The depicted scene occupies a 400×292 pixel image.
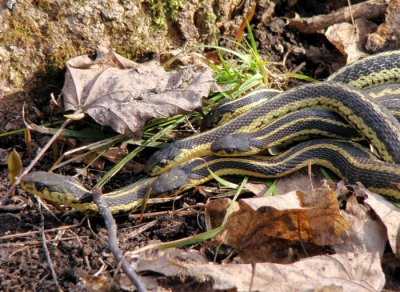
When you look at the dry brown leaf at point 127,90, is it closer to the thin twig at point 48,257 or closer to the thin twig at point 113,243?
the thin twig at point 113,243

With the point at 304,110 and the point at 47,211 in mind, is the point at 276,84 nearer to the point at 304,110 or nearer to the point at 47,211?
the point at 304,110

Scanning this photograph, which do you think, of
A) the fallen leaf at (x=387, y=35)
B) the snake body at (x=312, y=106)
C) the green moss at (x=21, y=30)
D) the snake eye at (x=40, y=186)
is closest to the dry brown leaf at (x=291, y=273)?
the snake eye at (x=40, y=186)

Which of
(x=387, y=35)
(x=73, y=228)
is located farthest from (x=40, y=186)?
(x=387, y=35)

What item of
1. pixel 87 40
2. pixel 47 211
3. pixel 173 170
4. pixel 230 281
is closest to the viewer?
pixel 230 281

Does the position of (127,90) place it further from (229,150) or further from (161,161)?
(229,150)

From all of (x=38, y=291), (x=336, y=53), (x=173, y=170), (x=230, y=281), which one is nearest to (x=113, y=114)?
(x=173, y=170)

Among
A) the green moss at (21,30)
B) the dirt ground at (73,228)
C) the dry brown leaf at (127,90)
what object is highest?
the green moss at (21,30)

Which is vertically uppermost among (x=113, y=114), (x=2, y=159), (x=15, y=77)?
(x=15, y=77)
